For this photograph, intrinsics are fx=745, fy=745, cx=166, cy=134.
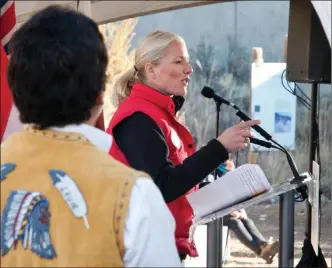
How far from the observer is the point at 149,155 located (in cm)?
243

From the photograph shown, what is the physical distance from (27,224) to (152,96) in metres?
1.37

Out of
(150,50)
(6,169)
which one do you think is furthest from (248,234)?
(6,169)

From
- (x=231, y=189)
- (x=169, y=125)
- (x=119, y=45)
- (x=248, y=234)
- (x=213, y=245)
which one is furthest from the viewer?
(x=119, y=45)

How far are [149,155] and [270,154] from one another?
4935 millimetres

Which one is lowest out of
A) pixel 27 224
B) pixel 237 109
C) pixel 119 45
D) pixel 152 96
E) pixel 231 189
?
pixel 119 45

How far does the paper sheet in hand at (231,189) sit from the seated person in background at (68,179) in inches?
42.2

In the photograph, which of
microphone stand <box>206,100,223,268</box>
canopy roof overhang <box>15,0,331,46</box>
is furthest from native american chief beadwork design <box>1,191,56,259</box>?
canopy roof overhang <box>15,0,331,46</box>

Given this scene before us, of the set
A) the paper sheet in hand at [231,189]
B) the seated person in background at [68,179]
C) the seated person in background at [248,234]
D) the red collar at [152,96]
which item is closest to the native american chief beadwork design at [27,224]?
the seated person in background at [68,179]

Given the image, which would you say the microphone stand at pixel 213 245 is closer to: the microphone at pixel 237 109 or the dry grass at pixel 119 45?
the microphone at pixel 237 109

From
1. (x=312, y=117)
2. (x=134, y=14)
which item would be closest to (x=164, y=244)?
(x=134, y=14)

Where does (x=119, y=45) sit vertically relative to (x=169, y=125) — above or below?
below

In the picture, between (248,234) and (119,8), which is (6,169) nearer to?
(119,8)

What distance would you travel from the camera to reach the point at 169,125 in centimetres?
267

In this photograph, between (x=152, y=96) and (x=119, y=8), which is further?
(x=119, y=8)
